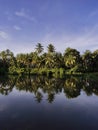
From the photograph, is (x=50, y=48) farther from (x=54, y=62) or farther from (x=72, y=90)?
(x=72, y=90)

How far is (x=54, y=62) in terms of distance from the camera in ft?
299

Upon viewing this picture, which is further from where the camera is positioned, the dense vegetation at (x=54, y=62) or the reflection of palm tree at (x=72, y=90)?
the dense vegetation at (x=54, y=62)

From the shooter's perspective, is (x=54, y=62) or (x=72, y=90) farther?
(x=54, y=62)

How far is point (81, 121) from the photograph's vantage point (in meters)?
15.2

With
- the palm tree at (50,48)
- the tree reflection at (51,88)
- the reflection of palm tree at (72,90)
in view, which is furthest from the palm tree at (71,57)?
the reflection of palm tree at (72,90)

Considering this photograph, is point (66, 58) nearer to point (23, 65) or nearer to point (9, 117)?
point (23, 65)

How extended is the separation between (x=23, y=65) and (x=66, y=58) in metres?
24.4

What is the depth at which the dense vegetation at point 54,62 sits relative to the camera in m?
A: 87.0

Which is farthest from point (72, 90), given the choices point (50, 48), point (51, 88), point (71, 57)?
point (50, 48)

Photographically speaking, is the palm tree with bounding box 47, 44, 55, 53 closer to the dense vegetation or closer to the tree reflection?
the dense vegetation

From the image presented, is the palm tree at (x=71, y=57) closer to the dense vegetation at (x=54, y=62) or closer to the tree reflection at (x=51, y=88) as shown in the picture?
the dense vegetation at (x=54, y=62)

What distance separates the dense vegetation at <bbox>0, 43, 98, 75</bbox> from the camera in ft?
285

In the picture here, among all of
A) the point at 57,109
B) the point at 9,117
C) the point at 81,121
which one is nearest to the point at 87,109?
the point at 57,109

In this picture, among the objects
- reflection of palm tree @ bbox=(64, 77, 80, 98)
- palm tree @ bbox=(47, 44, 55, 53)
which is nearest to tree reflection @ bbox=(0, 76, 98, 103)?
reflection of palm tree @ bbox=(64, 77, 80, 98)
